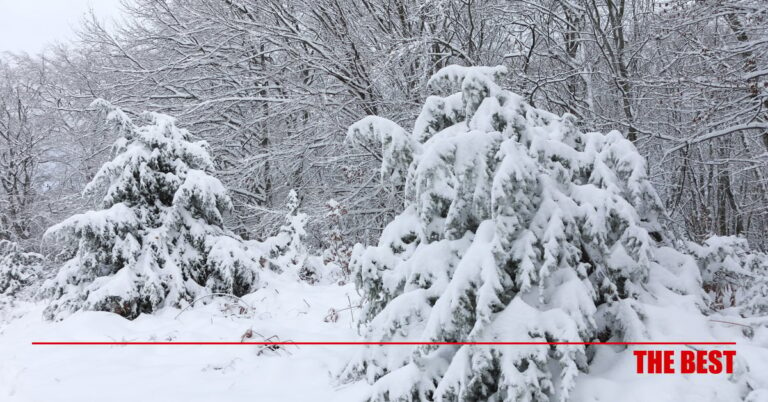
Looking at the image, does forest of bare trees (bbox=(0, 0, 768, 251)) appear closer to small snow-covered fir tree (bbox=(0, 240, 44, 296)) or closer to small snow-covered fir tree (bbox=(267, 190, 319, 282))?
small snow-covered fir tree (bbox=(267, 190, 319, 282))

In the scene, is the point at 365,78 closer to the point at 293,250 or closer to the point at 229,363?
the point at 293,250

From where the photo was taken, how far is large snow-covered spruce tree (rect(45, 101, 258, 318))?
17.3ft

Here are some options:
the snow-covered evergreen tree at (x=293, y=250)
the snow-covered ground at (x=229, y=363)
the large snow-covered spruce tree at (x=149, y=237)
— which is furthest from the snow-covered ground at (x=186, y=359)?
the snow-covered evergreen tree at (x=293, y=250)

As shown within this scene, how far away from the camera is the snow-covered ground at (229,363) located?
2.42 m

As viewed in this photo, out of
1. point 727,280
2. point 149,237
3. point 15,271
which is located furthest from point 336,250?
point 15,271

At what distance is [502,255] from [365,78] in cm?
730

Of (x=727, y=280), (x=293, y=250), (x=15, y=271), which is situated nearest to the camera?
(x=727, y=280)

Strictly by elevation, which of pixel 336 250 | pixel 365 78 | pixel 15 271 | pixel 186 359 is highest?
pixel 365 78

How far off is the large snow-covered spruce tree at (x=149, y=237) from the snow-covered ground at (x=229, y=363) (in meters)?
0.30

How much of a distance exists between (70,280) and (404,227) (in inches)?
178

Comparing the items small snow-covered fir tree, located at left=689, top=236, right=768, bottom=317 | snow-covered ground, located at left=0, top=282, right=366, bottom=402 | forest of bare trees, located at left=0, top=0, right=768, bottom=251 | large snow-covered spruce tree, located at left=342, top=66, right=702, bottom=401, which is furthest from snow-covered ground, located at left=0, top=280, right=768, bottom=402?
forest of bare trees, located at left=0, top=0, right=768, bottom=251

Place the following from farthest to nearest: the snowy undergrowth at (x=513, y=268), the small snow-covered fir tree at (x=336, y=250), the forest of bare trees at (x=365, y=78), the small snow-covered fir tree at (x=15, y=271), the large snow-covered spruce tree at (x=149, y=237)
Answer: the small snow-covered fir tree at (x=15, y=271) → the forest of bare trees at (x=365, y=78) → the small snow-covered fir tree at (x=336, y=250) → the large snow-covered spruce tree at (x=149, y=237) → the snowy undergrowth at (x=513, y=268)

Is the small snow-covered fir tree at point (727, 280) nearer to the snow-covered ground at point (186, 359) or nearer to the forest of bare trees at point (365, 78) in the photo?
the snow-covered ground at point (186, 359)

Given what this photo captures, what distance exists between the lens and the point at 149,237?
18.3ft
